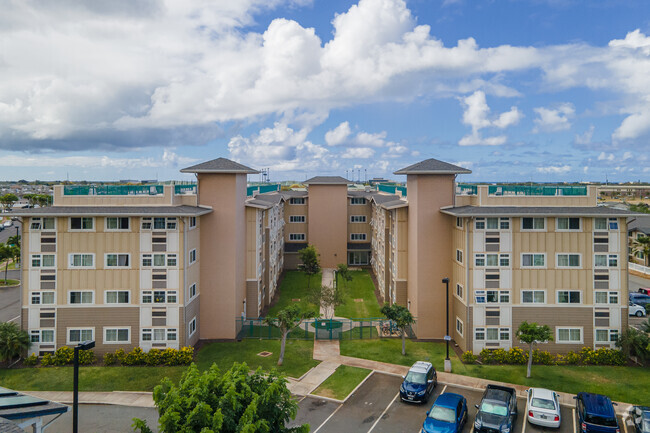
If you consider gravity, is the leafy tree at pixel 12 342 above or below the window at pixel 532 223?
below

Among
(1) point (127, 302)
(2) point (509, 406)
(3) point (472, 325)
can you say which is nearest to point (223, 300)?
(1) point (127, 302)

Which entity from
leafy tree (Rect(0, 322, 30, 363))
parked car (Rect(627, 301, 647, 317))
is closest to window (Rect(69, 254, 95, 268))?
leafy tree (Rect(0, 322, 30, 363))

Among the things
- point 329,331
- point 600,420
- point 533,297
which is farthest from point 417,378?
point 533,297

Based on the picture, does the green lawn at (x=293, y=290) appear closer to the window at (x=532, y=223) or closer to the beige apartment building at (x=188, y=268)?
the beige apartment building at (x=188, y=268)

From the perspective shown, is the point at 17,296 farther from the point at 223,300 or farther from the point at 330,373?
the point at 330,373

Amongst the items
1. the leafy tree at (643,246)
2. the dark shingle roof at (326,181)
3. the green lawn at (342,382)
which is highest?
the dark shingle roof at (326,181)

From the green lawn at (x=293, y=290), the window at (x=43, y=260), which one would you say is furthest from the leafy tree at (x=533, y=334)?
the window at (x=43, y=260)

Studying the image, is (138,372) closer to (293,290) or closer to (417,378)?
(417,378)

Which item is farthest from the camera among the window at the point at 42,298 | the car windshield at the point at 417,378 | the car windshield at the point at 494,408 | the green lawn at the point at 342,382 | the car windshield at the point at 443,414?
the window at the point at 42,298

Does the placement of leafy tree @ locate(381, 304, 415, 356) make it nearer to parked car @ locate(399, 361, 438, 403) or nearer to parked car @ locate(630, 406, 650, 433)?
parked car @ locate(399, 361, 438, 403)
